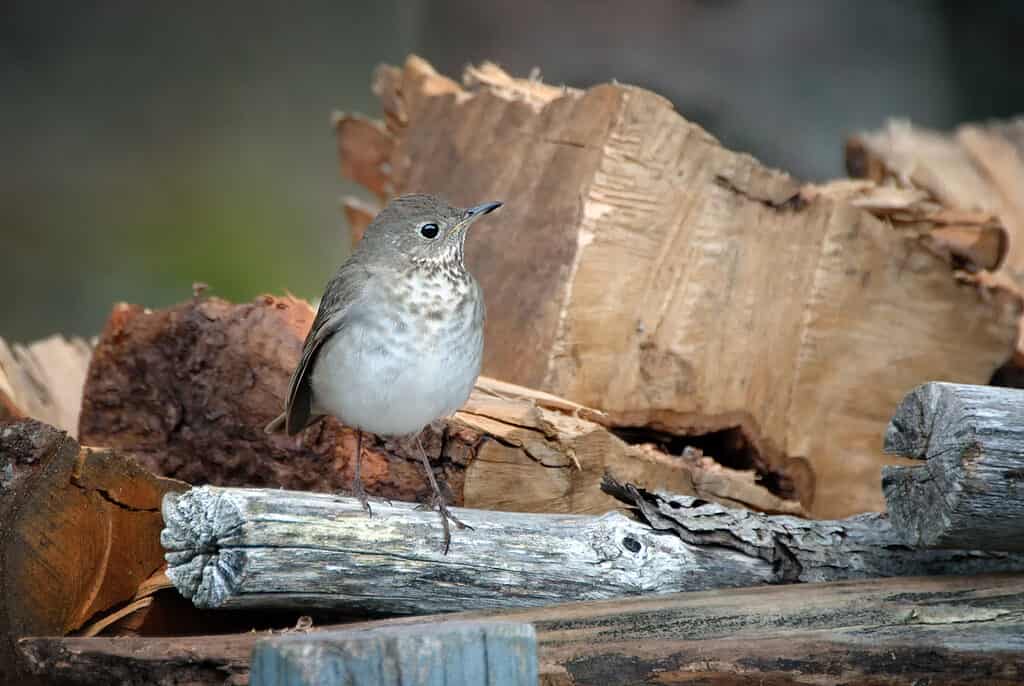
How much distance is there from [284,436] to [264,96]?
4.00m

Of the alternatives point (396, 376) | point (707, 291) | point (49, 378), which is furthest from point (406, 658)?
point (49, 378)

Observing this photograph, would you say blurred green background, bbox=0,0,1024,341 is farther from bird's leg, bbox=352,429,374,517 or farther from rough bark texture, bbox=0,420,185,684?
rough bark texture, bbox=0,420,185,684

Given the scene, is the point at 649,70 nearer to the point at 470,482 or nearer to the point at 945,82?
the point at 470,482

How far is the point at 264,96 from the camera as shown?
22.0 ft

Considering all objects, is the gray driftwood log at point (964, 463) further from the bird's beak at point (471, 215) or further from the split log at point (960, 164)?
the split log at point (960, 164)

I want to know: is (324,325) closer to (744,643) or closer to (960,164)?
(744,643)

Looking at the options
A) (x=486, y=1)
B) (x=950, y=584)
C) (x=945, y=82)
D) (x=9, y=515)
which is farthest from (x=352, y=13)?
(x=950, y=584)

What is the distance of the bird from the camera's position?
2744 millimetres

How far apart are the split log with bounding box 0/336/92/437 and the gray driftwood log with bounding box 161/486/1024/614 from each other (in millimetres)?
1714

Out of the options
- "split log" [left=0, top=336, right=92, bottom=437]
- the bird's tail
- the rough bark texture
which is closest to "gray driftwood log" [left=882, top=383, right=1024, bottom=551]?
the bird's tail

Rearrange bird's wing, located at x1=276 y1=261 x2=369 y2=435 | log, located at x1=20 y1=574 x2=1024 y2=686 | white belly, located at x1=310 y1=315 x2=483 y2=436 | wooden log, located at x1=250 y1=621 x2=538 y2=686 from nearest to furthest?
wooden log, located at x1=250 y1=621 x2=538 y2=686 < log, located at x1=20 y1=574 x2=1024 y2=686 < white belly, located at x1=310 y1=315 x2=483 y2=436 < bird's wing, located at x1=276 y1=261 x2=369 y2=435

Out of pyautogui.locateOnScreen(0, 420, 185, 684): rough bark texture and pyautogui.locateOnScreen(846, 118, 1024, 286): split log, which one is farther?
pyautogui.locateOnScreen(846, 118, 1024, 286): split log

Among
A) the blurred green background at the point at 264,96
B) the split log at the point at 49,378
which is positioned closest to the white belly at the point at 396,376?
the split log at the point at 49,378

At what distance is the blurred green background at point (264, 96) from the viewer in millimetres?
4980
